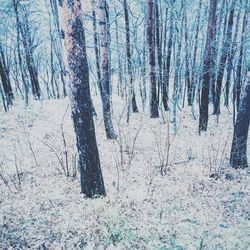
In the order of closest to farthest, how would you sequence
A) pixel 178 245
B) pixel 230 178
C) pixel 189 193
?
1. pixel 178 245
2. pixel 189 193
3. pixel 230 178

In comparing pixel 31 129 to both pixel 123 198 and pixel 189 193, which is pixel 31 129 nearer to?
pixel 123 198

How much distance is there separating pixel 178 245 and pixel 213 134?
7964 millimetres

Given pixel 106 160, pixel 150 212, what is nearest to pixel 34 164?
pixel 106 160

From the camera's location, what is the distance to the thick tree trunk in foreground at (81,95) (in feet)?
13.8

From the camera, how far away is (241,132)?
23.4ft

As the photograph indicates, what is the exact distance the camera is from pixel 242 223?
4.97 meters

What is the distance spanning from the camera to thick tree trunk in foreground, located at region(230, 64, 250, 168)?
6864 mm

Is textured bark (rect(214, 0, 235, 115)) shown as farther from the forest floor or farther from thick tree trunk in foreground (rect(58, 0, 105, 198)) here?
thick tree trunk in foreground (rect(58, 0, 105, 198))

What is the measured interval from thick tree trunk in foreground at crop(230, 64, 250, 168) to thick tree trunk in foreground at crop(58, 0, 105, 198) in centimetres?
447

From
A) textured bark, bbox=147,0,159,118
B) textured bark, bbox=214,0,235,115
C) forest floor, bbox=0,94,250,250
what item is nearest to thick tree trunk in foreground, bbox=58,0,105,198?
forest floor, bbox=0,94,250,250

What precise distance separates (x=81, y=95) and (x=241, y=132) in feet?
16.6

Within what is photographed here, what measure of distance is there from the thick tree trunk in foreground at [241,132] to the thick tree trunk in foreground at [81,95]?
4472mm

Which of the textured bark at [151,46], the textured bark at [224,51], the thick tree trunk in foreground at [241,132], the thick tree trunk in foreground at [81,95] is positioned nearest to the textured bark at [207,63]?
the textured bark at [224,51]

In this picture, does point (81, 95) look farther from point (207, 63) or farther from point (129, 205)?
point (207, 63)
